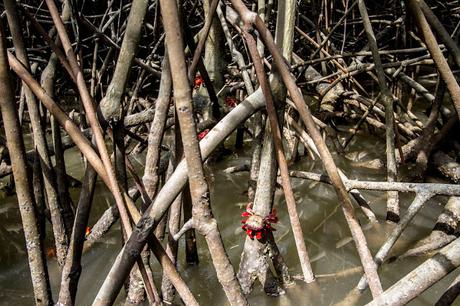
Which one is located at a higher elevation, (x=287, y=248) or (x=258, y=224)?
(x=258, y=224)

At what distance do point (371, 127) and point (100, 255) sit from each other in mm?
2346

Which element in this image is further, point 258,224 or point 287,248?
point 287,248

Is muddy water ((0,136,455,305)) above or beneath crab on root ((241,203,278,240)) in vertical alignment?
beneath

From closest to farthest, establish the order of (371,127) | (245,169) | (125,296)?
(125,296)
(245,169)
(371,127)

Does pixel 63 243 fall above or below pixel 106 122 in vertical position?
below

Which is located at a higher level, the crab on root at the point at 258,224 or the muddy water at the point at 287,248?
the crab on root at the point at 258,224

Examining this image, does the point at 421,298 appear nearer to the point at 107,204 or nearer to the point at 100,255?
the point at 100,255

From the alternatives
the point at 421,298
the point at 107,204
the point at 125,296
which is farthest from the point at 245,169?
the point at 421,298

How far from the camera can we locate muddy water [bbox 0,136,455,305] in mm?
1932

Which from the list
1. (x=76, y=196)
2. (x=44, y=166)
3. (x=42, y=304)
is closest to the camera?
(x=42, y=304)

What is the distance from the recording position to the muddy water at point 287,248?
1932mm

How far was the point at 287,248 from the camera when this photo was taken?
226 centimetres

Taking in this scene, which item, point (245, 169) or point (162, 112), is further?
point (245, 169)

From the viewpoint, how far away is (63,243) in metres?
2.28
